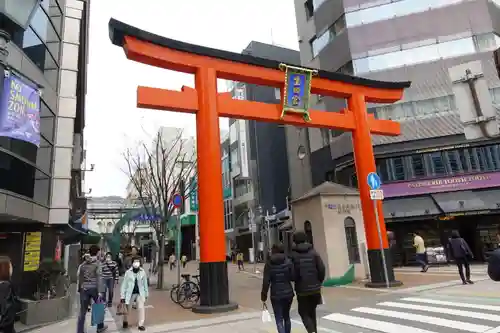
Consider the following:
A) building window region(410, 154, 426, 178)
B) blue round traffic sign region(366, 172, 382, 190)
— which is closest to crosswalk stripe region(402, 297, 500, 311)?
blue round traffic sign region(366, 172, 382, 190)

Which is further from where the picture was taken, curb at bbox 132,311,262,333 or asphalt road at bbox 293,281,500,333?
curb at bbox 132,311,262,333

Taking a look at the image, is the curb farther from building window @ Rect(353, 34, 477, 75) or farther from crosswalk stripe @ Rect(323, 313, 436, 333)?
building window @ Rect(353, 34, 477, 75)

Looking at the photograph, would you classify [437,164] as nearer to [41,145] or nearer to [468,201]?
[468,201]

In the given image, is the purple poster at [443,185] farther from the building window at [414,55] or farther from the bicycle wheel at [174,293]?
the bicycle wheel at [174,293]

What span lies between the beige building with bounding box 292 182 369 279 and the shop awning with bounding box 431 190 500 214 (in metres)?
7.03

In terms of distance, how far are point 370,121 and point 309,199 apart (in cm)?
400

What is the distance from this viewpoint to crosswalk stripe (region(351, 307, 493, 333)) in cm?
639

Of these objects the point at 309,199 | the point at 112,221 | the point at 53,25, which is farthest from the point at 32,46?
the point at 112,221

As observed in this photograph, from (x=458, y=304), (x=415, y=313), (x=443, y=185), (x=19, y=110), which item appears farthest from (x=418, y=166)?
(x=19, y=110)

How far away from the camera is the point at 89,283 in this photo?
25.5 ft

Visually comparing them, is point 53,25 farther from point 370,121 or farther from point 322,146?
point 322,146

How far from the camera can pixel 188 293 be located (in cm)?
1178

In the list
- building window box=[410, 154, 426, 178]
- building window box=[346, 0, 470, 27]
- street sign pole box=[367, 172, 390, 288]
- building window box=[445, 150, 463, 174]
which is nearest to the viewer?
street sign pole box=[367, 172, 390, 288]

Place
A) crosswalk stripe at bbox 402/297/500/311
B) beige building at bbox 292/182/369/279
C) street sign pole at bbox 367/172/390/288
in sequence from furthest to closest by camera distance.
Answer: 1. beige building at bbox 292/182/369/279
2. street sign pole at bbox 367/172/390/288
3. crosswalk stripe at bbox 402/297/500/311
